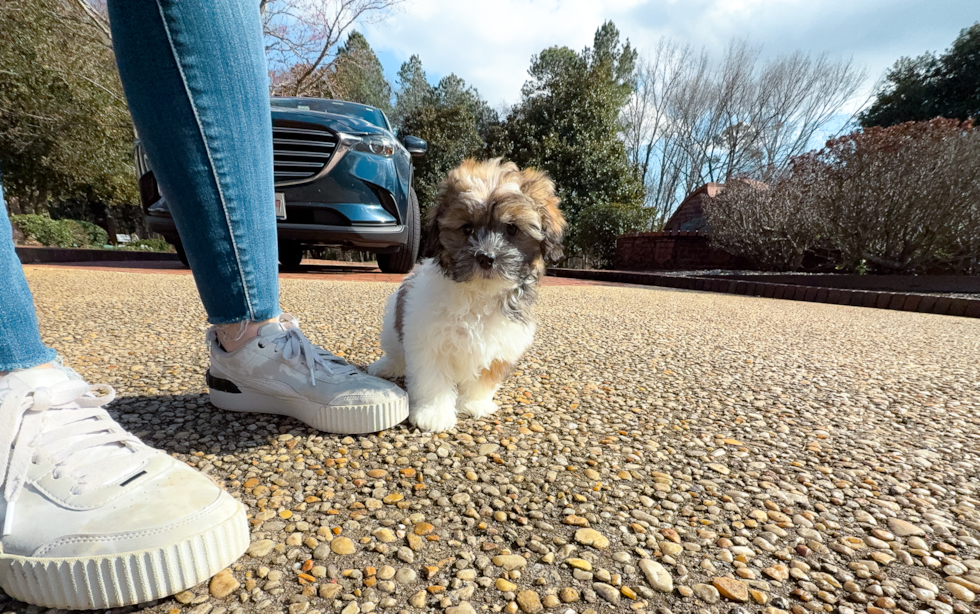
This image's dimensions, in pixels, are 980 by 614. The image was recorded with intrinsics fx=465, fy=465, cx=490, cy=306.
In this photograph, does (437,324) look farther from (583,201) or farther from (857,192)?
(583,201)

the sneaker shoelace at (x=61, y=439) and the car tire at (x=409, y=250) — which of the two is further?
the car tire at (x=409, y=250)

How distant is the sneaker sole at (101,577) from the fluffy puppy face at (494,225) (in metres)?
1.39

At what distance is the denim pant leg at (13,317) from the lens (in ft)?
3.89

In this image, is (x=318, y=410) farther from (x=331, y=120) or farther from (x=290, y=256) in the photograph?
(x=290, y=256)

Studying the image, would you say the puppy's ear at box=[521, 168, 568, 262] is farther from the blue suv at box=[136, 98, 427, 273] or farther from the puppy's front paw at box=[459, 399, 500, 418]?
the blue suv at box=[136, 98, 427, 273]

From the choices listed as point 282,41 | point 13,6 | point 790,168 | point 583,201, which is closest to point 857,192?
point 790,168

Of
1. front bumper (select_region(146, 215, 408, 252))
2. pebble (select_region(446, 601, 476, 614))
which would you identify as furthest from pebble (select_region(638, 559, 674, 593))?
front bumper (select_region(146, 215, 408, 252))

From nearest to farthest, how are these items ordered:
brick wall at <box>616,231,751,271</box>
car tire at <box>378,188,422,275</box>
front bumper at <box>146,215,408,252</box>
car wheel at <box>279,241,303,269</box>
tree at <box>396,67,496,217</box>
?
1. front bumper at <box>146,215,408,252</box>
2. car tire at <box>378,188,422,275</box>
3. car wheel at <box>279,241,303,269</box>
4. brick wall at <box>616,231,751,271</box>
5. tree at <box>396,67,496,217</box>

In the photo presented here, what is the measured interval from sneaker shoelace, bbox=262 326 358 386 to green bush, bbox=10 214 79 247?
21.6 m

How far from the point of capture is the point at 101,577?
3.10ft

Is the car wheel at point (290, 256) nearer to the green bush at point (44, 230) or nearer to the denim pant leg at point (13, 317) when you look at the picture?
→ the denim pant leg at point (13, 317)

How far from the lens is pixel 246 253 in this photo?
5.17 ft

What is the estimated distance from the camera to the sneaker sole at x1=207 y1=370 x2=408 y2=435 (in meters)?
1.76

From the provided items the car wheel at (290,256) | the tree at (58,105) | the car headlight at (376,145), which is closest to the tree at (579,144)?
Answer: the car wheel at (290,256)
